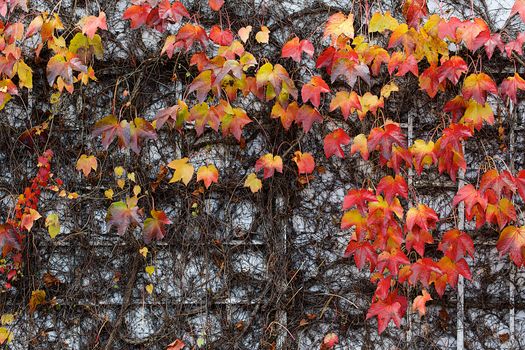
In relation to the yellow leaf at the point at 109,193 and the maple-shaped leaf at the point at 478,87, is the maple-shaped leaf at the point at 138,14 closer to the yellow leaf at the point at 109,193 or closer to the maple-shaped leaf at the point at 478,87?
the yellow leaf at the point at 109,193

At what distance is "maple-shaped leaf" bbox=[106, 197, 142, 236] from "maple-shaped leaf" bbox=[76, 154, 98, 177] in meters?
0.29

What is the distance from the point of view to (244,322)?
117 inches

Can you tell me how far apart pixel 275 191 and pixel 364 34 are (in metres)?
0.87

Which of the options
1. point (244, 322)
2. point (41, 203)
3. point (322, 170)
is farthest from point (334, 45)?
point (41, 203)

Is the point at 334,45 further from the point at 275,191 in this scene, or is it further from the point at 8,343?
the point at 8,343

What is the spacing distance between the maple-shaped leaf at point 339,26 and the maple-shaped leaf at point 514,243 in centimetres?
110

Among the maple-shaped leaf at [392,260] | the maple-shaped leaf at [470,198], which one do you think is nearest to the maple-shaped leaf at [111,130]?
the maple-shaped leaf at [392,260]

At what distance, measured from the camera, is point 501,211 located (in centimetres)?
262

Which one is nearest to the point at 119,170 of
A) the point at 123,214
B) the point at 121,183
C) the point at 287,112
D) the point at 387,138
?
the point at 121,183

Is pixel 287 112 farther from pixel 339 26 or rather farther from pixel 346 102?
pixel 339 26

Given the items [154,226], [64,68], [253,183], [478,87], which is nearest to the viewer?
[64,68]

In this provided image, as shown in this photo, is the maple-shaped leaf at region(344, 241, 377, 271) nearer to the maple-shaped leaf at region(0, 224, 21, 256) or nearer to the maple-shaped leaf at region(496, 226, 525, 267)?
the maple-shaped leaf at region(496, 226, 525, 267)

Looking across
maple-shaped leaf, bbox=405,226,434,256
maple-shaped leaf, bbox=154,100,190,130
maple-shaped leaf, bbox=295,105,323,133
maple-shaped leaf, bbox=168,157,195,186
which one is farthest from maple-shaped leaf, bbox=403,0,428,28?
maple-shaped leaf, bbox=168,157,195,186

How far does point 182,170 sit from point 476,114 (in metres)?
1.34
